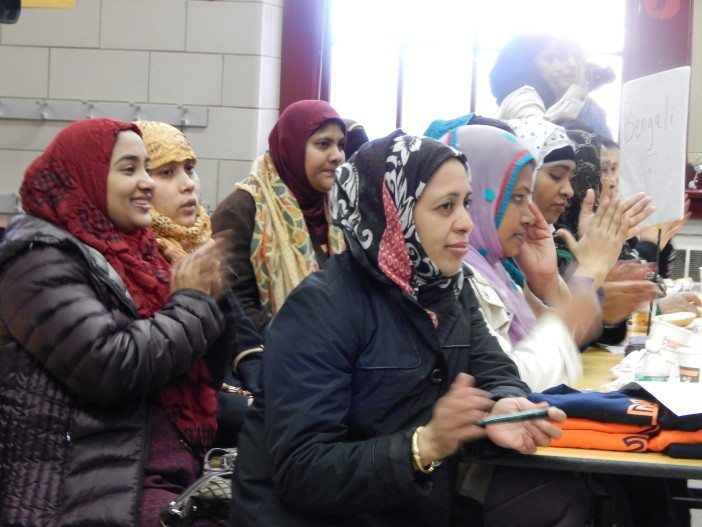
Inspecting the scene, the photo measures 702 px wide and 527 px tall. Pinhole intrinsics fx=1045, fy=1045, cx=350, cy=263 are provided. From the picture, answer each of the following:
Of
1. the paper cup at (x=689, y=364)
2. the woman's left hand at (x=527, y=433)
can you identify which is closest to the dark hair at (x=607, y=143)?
the paper cup at (x=689, y=364)

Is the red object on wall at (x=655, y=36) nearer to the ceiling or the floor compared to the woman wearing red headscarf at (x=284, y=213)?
nearer to the ceiling

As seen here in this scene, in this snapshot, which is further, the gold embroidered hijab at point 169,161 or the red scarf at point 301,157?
the red scarf at point 301,157

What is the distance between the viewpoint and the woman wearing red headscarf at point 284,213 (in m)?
3.60

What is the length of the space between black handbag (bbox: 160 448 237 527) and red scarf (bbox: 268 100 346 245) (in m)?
1.66

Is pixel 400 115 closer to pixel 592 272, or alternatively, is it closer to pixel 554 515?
pixel 592 272

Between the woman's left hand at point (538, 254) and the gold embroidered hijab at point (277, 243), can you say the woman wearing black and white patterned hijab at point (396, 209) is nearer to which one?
the woman's left hand at point (538, 254)

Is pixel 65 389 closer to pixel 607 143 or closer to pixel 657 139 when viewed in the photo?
pixel 657 139

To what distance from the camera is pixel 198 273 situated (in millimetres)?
2451

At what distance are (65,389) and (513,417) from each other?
98cm

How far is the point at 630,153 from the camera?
3.37 m

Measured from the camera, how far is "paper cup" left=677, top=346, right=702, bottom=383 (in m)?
2.25

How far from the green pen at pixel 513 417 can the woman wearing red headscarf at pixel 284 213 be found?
1.73 meters

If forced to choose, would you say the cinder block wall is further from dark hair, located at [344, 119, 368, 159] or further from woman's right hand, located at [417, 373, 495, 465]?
woman's right hand, located at [417, 373, 495, 465]

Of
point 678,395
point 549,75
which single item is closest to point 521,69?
point 549,75
